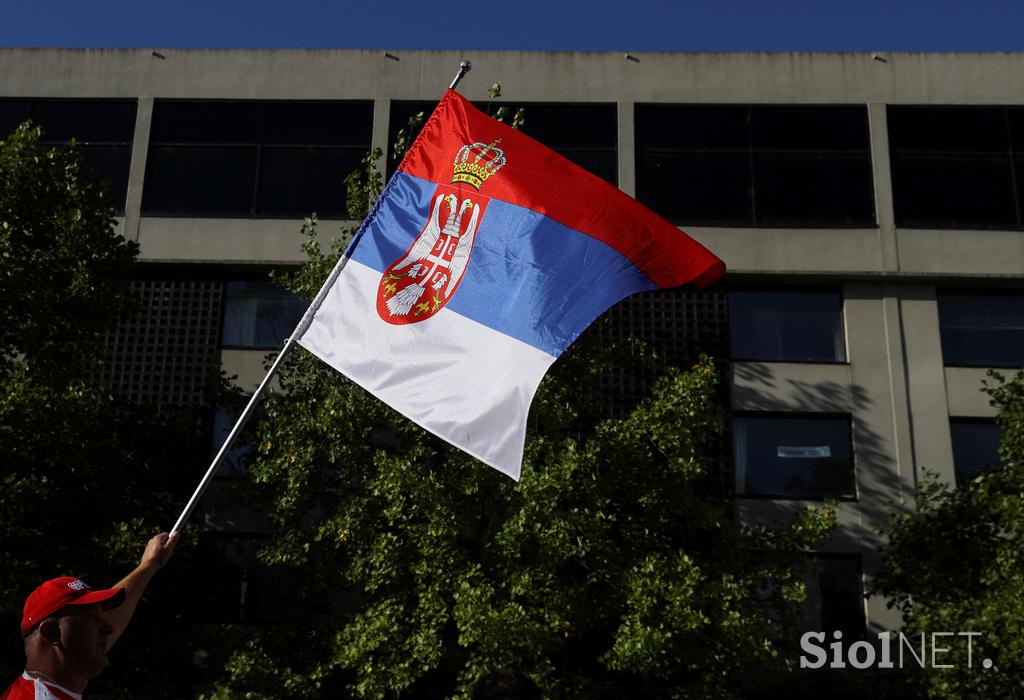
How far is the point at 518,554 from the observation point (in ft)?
49.4

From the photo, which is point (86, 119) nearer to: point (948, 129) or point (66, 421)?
point (66, 421)

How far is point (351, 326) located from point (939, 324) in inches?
694

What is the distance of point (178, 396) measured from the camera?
21.9m

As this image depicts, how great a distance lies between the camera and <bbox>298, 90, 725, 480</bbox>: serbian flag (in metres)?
8.01

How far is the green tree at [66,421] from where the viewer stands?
600 inches

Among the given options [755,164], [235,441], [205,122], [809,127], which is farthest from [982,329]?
[205,122]

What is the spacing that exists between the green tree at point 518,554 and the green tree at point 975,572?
1.95 metres

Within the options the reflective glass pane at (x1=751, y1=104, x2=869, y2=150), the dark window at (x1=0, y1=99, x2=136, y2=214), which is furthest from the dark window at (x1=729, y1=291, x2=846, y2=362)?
the dark window at (x1=0, y1=99, x2=136, y2=214)

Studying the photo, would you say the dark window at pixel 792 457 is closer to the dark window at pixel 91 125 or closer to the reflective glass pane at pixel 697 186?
the reflective glass pane at pixel 697 186

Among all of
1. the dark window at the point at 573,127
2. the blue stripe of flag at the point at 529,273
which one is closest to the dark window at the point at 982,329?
the dark window at the point at 573,127

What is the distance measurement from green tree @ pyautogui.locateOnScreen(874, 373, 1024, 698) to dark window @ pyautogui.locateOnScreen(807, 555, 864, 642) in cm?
243

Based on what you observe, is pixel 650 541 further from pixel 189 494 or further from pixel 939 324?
pixel 939 324

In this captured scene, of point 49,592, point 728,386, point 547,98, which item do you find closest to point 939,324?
point 728,386

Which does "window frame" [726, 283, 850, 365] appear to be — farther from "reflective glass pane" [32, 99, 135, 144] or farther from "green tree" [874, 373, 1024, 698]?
"reflective glass pane" [32, 99, 135, 144]
